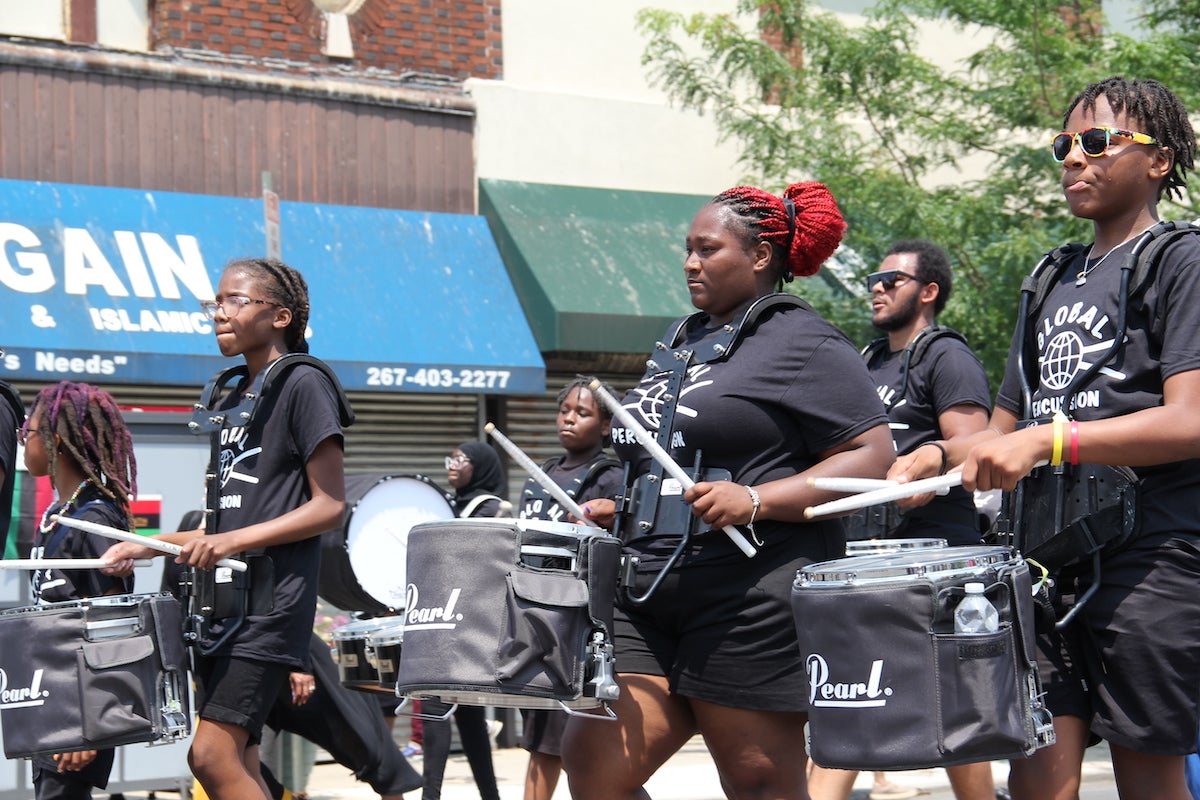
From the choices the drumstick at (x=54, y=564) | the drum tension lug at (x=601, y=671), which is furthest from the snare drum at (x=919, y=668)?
the drumstick at (x=54, y=564)

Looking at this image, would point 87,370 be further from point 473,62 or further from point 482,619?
point 482,619

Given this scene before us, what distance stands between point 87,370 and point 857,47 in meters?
5.82

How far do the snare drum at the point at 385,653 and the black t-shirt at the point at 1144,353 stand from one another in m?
3.49

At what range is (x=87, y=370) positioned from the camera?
11242 mm

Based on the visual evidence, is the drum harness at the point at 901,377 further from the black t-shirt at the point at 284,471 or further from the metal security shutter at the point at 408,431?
the metal security shutter at the point at 408,431

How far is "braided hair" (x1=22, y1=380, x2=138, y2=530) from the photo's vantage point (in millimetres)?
6246

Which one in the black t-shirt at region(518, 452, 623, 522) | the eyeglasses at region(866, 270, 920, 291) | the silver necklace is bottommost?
the black t-shirt at region(518, 452, 623, 522)

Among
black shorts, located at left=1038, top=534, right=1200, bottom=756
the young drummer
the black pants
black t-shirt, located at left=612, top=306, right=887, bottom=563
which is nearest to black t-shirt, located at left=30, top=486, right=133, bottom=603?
the young drummer

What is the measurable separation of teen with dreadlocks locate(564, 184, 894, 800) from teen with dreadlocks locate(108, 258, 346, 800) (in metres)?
1.27

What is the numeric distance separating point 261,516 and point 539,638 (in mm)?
1612

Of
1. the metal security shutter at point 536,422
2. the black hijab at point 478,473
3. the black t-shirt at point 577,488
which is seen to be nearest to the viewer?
the black t-shirt at point 577,488

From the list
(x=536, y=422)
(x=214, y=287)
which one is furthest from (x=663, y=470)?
(x=536, y=422)

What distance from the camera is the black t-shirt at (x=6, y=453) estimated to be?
571cm

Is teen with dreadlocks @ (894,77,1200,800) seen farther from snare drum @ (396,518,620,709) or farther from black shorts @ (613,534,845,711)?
snare drum @ (396,518,620,709)
